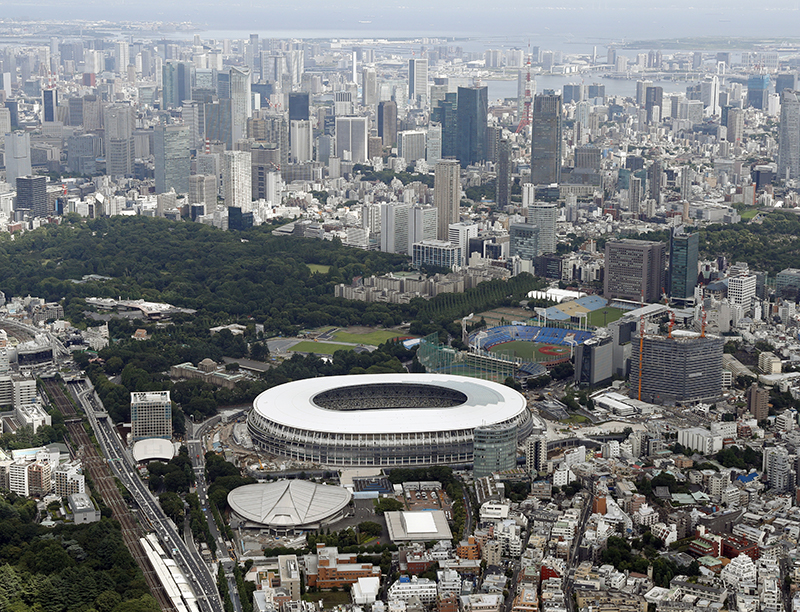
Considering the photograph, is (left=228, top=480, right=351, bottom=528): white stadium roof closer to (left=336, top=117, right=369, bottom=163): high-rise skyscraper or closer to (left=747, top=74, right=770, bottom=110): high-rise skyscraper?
(left=336, top=117, right=369, bottom=163): high-rise skyscraper

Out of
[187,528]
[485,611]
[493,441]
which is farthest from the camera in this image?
[493,441]

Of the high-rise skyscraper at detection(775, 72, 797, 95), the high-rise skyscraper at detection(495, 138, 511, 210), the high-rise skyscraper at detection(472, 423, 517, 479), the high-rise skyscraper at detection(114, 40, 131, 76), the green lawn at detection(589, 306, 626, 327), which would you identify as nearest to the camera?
the high-rise skyscraper at detection(472, 423, 517, 479)

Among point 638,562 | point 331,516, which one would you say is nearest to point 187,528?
point 331,516

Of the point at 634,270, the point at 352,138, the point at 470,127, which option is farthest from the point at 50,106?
the point at 634,270

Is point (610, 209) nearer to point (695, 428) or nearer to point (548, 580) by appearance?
point (695, 428)

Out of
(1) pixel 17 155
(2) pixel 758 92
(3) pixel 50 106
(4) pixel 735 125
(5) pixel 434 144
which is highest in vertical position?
(2) pixel 758 92

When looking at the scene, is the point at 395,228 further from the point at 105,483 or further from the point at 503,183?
the point at 105,483

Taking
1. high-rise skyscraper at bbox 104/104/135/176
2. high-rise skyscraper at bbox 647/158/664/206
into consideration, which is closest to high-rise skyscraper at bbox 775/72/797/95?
high-rise skyscraper at bbox 647/158/664/206
